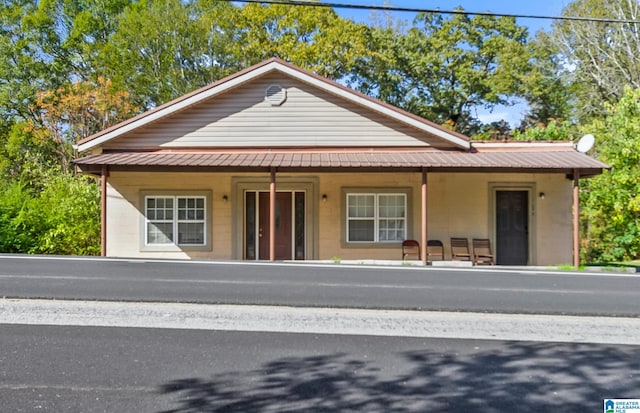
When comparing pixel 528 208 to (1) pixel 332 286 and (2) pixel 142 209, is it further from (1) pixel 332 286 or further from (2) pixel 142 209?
(2) pixel 142 209

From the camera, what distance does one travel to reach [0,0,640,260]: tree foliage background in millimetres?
24484

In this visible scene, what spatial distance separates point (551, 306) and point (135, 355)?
205 inches

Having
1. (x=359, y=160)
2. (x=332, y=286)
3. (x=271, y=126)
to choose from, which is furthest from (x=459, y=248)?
(x=332, y=286)

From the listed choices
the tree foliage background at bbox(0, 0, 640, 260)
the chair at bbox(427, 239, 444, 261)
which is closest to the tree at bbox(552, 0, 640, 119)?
the tree foliage background at bbox(0, 0, 640, 260)

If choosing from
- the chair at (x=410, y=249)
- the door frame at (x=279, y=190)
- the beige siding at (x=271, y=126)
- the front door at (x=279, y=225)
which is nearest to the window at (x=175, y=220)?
the door frame at (x=279, y=190)

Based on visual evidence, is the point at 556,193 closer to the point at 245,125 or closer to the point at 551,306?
the point at 551,306

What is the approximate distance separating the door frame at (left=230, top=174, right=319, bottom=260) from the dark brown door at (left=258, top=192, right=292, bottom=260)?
290 millimetres

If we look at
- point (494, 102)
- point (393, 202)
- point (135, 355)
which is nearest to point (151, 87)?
point (393, 202)

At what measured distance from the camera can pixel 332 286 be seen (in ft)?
25.2

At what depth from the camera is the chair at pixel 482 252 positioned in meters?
12.7

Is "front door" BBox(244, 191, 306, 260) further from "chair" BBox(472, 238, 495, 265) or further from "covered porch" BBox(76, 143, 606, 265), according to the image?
"chair" BBox(472, 238, 495, 265)

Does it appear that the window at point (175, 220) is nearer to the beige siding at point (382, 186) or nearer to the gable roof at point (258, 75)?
the beige siding at point (382, 186)

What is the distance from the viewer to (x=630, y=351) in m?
4.62

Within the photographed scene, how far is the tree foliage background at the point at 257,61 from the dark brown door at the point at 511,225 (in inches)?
358
